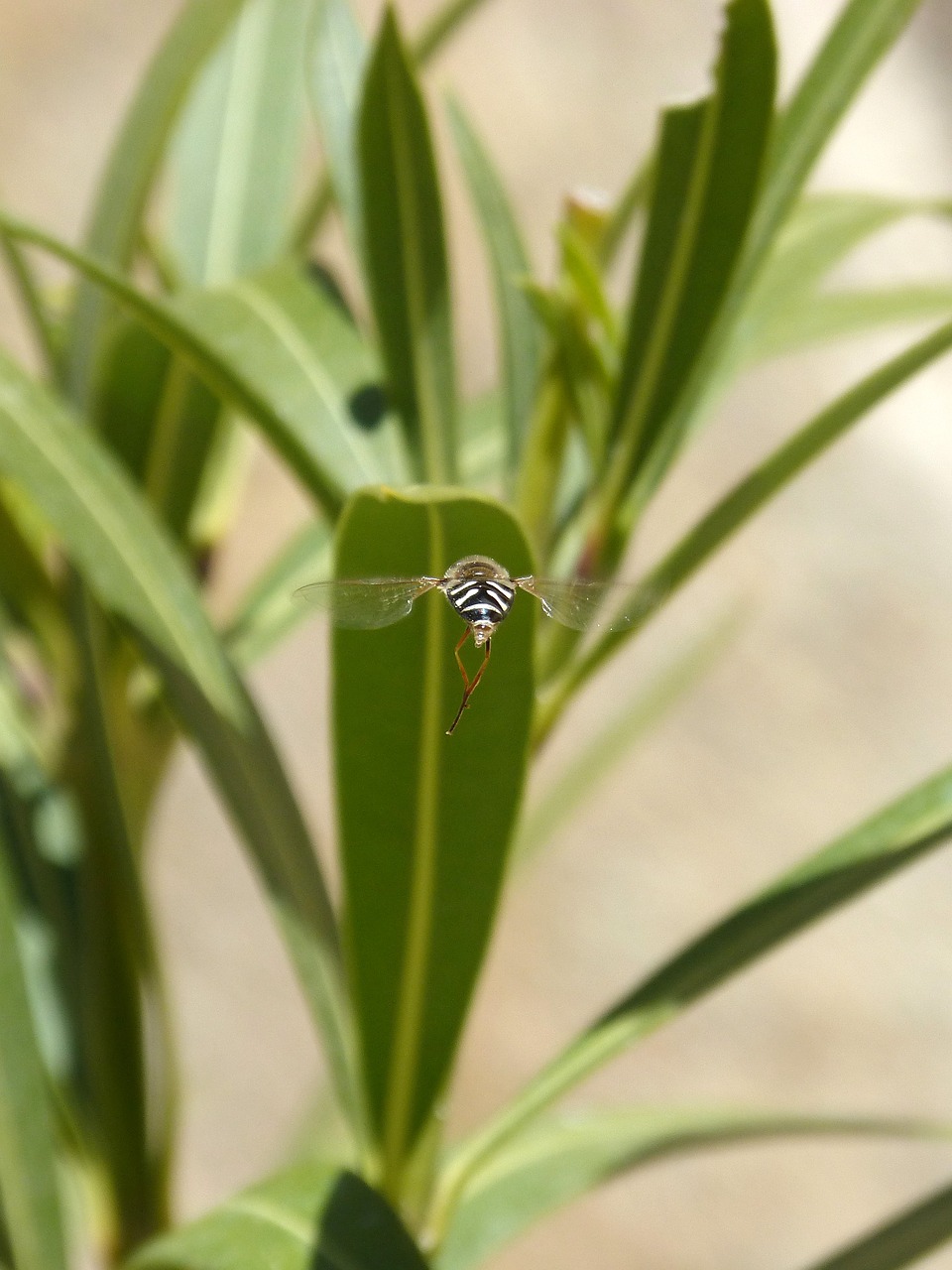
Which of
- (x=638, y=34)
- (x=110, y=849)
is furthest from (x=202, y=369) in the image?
(x=638, y=34)

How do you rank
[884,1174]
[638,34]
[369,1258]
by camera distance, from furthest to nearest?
[638,34] < [884,1174] < [369,1258]

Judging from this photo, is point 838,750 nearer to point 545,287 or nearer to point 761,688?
point 761,688

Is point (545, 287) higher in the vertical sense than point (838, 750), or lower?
higher

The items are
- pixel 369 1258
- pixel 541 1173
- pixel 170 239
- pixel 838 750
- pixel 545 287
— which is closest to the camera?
pixel 369 1258

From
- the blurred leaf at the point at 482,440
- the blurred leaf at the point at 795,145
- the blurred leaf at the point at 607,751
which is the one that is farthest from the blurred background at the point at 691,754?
the blurred leaf at the point at 795,145

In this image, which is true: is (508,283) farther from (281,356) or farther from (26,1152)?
(26,1152)

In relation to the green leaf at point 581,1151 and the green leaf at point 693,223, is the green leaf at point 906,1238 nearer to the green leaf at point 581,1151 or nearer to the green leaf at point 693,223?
the green leaf at point 581,1151

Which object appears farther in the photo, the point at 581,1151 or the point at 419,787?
the point at 581,1151

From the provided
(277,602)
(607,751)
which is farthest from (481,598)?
(607,751)
